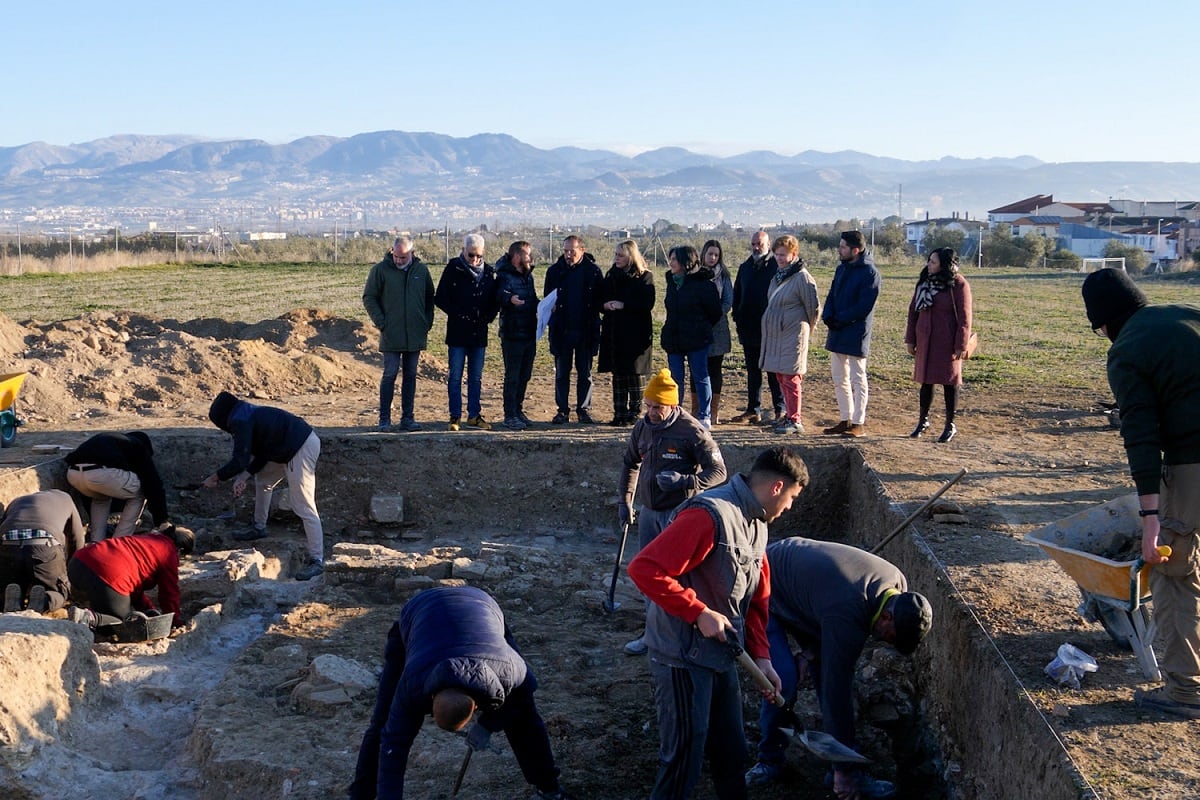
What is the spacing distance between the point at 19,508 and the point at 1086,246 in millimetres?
70700

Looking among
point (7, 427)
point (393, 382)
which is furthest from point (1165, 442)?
point (7, 427)

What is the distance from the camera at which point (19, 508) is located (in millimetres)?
8125

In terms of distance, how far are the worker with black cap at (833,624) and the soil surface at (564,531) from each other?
32cm

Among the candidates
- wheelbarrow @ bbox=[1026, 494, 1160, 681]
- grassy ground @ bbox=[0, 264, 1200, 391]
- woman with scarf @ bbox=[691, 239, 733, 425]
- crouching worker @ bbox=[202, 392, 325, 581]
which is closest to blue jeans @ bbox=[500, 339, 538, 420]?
woman with scarf @ bbox=[691, 239, 733, 425]

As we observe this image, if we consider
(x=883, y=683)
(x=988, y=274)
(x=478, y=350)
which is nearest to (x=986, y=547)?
(x=883, y=683)

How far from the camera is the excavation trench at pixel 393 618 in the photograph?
5.77 m

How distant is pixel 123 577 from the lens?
7.75m

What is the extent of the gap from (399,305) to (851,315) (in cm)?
403

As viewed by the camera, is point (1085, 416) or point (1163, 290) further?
point (1163, 290)

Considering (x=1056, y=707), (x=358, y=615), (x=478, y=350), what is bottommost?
(x=358, y=615)

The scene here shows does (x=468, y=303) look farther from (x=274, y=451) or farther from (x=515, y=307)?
(x=274, y=451)

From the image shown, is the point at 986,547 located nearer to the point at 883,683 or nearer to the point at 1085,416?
the point at 883,683

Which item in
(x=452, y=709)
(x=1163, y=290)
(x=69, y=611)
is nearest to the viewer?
(x=452, y=709)

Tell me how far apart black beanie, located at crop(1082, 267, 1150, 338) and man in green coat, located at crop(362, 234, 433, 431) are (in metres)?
6.87
